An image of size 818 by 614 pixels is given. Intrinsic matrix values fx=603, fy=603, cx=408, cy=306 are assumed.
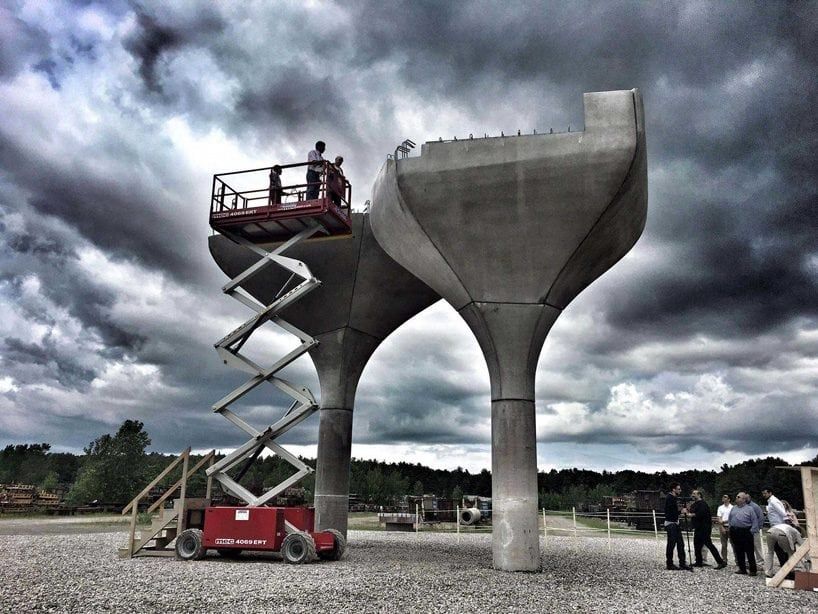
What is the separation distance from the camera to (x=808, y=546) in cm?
1125

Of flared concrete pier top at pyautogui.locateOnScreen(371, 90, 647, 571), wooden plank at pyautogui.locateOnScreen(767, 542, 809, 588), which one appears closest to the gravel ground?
wooden plank at pyautogui.locateOnScreen(767, 542, 809, 588)

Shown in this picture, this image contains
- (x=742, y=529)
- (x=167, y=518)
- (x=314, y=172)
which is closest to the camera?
(x=742, y=529)

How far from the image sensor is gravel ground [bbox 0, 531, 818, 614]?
907cm

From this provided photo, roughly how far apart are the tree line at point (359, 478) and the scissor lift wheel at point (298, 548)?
3.37 meters

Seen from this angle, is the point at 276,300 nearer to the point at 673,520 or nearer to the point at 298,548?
the point at 298,548

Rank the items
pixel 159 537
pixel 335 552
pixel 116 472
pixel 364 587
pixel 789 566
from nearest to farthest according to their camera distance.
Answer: pixel 364 587 → pixel 789 566 → pixel 335 552 → pixel 159 537 → pixel 116 472

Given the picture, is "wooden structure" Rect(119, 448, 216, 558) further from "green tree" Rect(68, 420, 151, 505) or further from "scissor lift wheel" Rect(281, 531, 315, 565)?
"green tree" Rect(68, 420, 151, 505)

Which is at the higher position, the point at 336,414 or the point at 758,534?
the point at 336,414

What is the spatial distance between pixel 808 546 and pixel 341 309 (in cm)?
1383

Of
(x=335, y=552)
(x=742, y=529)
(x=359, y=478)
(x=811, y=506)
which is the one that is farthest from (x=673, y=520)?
(x=359, y=478)

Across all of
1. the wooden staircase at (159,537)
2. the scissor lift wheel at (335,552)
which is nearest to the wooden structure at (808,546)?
the scissor lift wheel at (335,552)

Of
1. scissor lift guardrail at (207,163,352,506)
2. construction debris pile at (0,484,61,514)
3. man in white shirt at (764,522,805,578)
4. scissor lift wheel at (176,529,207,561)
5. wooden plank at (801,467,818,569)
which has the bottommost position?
construction debris pile at (0,484,61,514)

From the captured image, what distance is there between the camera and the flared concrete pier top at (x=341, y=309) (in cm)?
1925

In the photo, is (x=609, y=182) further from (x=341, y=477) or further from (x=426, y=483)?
(x=426, y=483)
